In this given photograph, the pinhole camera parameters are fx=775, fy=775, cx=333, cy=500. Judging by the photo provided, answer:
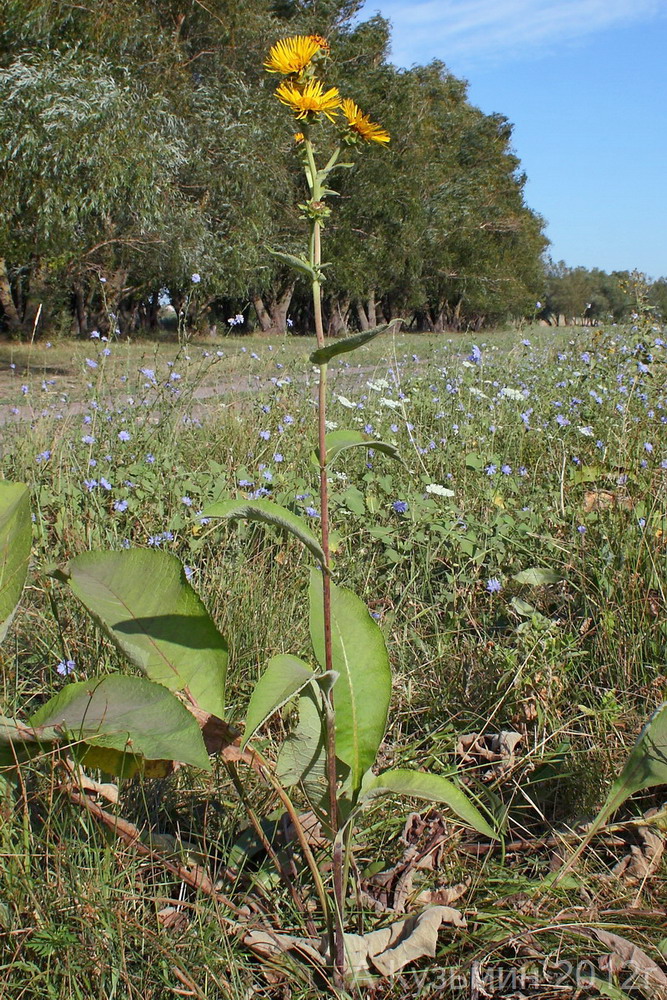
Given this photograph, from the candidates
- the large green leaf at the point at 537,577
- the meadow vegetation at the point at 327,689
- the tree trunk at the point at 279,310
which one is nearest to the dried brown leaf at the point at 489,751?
the meadow vegetation at the point at 327,689

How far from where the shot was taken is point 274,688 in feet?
3.79

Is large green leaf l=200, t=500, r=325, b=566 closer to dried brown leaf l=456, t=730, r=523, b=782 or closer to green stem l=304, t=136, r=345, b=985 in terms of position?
green stem l=304, t=136, r=345, b=985

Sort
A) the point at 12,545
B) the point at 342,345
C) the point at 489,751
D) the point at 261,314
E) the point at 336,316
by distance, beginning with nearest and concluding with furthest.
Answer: the point at 342,345 < the point at 12,545 < the point at 489,751 < the point at 261,314 < the point at 336,316

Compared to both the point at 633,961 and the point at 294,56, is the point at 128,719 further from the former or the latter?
the point at 294,56

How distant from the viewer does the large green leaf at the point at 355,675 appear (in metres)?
1.30

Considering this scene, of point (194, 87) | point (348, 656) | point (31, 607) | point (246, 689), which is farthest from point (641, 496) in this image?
point (194, 87)

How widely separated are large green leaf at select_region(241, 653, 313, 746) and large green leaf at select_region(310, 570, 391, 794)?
12cm

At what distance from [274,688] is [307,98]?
867 millimetres

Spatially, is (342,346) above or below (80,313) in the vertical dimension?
below

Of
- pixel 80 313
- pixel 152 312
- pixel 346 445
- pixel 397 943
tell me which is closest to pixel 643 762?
pixel 397 943

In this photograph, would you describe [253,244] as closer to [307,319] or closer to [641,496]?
[641,496]

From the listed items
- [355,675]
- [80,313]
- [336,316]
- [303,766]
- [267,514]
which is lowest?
[303,766]

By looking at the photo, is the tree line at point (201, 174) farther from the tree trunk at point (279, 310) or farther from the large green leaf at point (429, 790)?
the large green leaf at point (429, 790)

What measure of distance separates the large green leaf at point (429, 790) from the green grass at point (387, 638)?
0.21 meters
